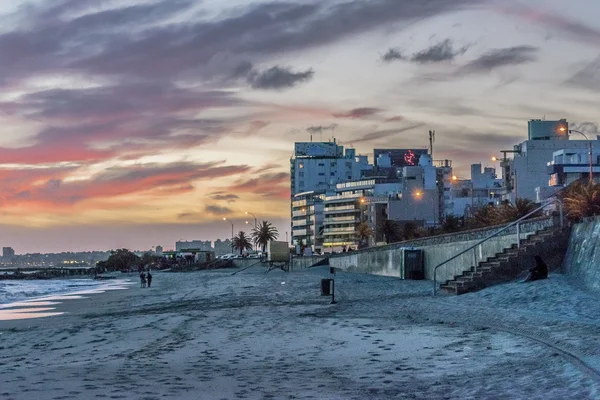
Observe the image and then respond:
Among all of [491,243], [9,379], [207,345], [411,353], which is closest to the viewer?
[9,379]

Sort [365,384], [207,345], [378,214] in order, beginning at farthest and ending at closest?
[378,214]
[207,345]
[365,384]

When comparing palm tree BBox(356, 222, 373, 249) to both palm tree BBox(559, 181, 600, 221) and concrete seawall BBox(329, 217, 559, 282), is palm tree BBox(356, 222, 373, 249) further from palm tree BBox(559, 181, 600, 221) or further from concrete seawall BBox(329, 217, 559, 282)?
palm tree BBox(559, 181, 600, 221)

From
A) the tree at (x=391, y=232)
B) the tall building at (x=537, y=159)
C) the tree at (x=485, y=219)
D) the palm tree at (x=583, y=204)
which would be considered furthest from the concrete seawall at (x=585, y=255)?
the tree at (x=391, y=232)

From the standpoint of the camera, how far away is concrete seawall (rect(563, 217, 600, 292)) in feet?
92.7

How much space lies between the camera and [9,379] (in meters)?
14.2

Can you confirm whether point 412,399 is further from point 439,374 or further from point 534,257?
point 534,257

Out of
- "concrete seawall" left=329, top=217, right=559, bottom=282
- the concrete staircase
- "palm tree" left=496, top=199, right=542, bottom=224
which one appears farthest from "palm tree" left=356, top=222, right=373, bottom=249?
the concrete staircase

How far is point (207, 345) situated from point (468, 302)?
12400mm

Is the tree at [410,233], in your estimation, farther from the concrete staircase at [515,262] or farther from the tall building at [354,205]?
the concrete staircase at [515,262]

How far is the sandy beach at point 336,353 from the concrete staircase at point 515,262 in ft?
7.49

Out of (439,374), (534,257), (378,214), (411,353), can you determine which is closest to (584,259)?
(534,257)

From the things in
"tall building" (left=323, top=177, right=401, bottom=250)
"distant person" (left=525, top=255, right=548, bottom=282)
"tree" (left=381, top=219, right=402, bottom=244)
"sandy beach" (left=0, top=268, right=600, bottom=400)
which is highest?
"tall building" (left=323, top=177, right=401, bottom=250)

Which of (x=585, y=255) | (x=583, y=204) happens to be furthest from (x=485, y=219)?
(x=585, y=255)

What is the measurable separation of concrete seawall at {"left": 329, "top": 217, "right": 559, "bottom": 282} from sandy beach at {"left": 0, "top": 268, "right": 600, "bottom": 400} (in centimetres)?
659
